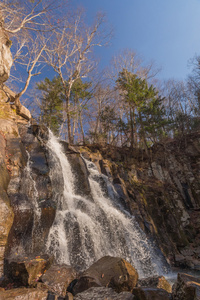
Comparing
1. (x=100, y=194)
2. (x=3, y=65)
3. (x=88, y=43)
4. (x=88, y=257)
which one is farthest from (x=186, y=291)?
(x=88, y=43)

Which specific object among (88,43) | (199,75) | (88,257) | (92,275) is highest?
(88,43)

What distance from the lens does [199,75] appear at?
20.8 metres

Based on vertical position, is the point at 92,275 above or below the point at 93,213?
below

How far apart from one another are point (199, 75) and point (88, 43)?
13.4 metres

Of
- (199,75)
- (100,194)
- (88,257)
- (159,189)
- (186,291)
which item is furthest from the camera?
(199,75)

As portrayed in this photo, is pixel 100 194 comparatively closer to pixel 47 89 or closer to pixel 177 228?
pixel 177 228

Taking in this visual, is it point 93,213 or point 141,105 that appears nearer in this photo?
point 93,213

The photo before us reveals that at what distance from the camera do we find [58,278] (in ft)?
13.7

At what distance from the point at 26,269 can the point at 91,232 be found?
363cm

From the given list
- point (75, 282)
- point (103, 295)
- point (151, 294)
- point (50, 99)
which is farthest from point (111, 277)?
point (50, 99)

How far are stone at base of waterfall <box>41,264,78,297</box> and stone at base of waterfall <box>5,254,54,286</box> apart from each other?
17 centimetres

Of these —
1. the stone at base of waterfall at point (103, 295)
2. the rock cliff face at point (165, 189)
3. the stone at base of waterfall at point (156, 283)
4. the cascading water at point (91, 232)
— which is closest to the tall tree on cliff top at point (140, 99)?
the rock cliff face at point (165, 189)

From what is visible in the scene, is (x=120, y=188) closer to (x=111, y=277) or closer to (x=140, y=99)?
(x=111, y=277)

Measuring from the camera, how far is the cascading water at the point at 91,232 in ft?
21.6
